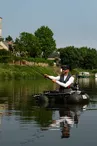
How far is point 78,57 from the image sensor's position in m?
168

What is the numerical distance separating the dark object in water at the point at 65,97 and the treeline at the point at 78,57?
133 meters

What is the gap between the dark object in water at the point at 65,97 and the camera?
22694 millimetres

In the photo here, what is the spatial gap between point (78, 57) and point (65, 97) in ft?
477

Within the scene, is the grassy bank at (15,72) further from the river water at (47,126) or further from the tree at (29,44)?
the river water at (47,126)

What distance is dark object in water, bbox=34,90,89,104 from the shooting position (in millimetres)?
22694

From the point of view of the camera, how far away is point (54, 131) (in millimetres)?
13680

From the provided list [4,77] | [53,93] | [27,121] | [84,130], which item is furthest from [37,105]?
[4,77]

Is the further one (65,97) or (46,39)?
(46,39)

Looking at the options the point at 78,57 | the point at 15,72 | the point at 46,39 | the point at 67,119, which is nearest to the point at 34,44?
the point at 46,39

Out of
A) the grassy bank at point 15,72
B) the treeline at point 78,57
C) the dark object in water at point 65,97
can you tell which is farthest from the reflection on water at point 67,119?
the treeline at point 78,57

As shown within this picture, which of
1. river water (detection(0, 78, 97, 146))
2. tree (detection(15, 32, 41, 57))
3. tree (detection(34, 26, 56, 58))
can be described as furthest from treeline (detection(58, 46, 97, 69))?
river water (detection(0, 78, 97, 146))

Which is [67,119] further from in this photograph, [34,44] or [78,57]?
[78,57]

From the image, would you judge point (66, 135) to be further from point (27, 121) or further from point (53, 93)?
point (53, 93)

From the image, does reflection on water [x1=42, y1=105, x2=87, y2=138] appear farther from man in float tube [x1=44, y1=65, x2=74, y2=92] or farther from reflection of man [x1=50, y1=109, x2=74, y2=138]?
man in float tube [x1=44, y1=65, x2=74, y2=92]
